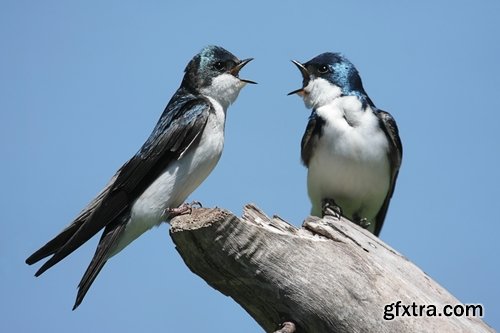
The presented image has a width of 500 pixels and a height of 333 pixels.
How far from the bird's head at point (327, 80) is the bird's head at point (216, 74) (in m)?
0.76

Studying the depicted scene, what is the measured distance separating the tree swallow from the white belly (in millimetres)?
1103

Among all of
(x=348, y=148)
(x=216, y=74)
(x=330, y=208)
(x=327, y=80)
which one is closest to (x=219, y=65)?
(x=216, y=74)

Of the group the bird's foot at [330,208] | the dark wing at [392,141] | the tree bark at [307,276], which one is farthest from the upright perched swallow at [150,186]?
the dark wing at [392,141]

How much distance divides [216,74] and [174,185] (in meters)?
1.12

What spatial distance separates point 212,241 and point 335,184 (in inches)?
86.7

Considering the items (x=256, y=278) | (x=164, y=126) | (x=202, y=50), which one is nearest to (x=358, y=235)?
(x=256, y=278)

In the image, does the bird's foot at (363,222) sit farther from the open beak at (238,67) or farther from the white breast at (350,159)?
the open beak at (238,67)

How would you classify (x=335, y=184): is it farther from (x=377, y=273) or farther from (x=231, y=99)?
(x=377, y=273)

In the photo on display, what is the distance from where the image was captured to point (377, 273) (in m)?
4.39

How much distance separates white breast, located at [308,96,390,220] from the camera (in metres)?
6.34

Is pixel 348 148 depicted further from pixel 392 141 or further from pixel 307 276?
pixel 307 276

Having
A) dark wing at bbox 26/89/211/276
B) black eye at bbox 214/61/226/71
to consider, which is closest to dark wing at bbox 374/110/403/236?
black eye at bbox 214/61/226/71

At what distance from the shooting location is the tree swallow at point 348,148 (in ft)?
20.9

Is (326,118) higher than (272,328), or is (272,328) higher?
(326,118)
